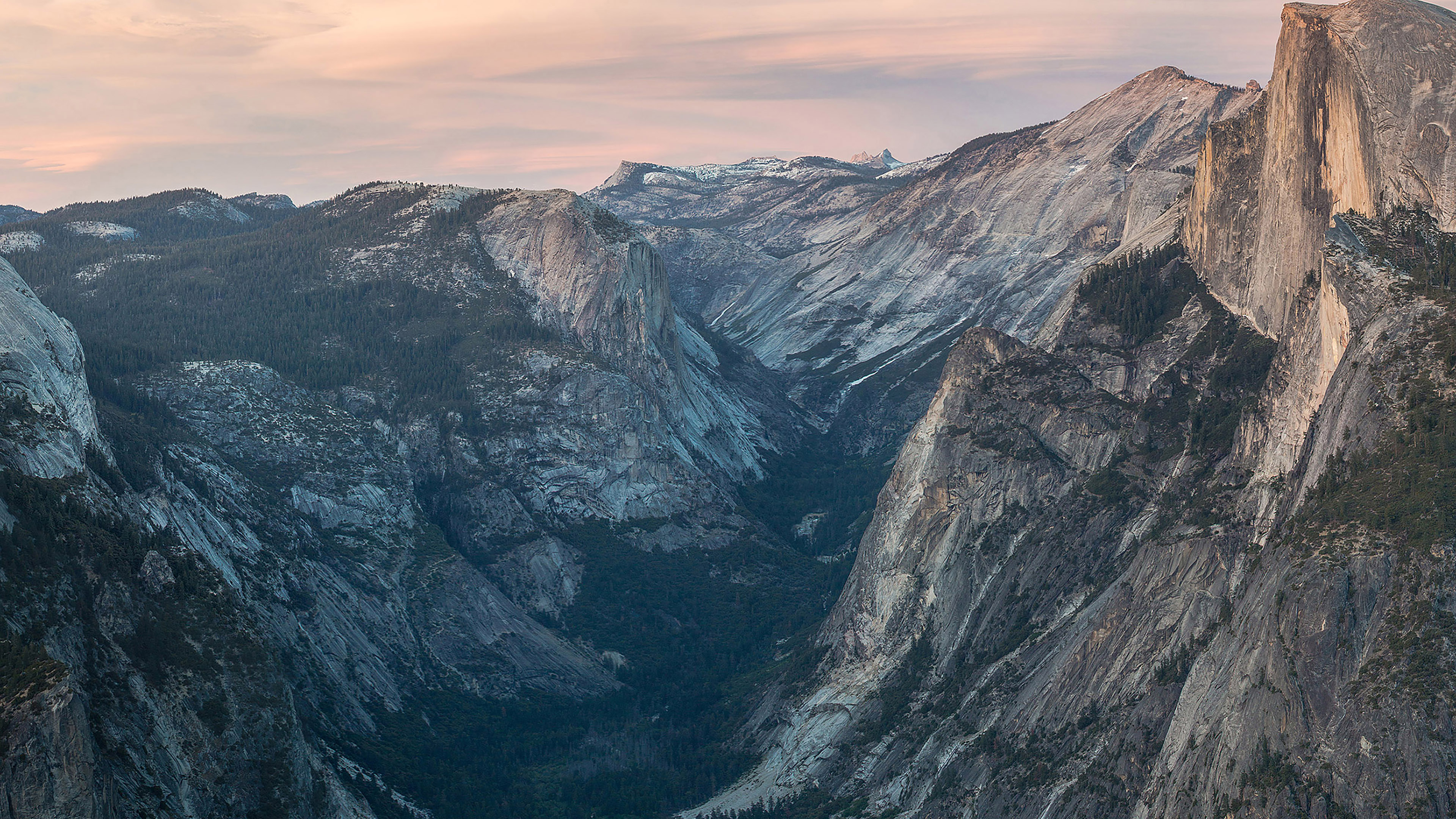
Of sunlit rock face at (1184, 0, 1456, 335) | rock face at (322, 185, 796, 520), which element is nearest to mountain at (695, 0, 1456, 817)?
sunlit rock face at (1184, 0, 1456, 335)

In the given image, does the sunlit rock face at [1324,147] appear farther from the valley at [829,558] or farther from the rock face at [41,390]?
the rock face at [41,390]

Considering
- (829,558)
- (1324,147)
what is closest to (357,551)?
(829,558)

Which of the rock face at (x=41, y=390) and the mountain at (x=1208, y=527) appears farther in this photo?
the rock face at (x=41, y=390)

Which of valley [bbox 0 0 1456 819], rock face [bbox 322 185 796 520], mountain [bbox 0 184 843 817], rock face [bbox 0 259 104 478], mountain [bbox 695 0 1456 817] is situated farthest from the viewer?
rock face [bbox 322 185 796 520]

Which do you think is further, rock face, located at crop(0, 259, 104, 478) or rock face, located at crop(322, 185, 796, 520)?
rock face, located at crop(322, 185, 796, 520)

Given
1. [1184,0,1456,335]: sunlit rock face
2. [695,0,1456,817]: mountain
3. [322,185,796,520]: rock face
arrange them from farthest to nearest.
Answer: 1. [322,185,796,520]: rock face
2. [1184,0,1456,335]: sunlit rock face
3. [695,0,1456,817]: mountain

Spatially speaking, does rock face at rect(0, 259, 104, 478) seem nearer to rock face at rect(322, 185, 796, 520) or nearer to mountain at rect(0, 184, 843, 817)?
mountain at rect(0, 184, 843, 817)

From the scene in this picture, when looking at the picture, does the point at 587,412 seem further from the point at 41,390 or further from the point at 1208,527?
the point at 1208,527

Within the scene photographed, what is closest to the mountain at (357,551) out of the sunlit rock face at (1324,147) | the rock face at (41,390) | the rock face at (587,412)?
the rock face at (41,390)

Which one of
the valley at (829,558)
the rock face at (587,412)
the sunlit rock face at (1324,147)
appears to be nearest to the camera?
the valley at (829,558)
